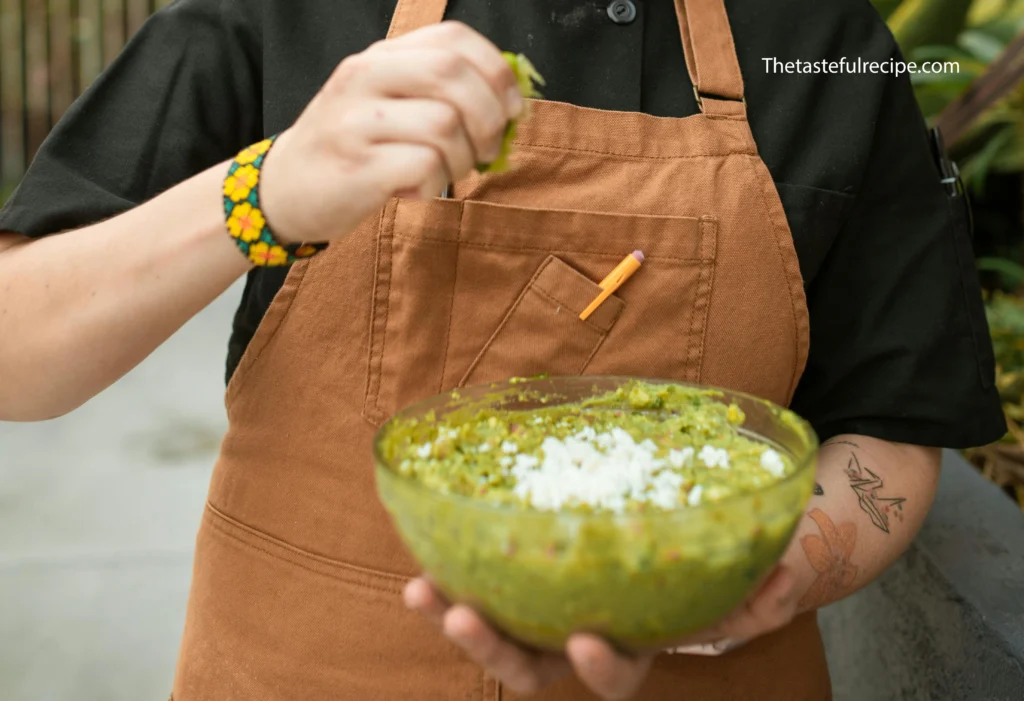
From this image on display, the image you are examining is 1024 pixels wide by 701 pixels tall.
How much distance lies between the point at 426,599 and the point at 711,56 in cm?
70

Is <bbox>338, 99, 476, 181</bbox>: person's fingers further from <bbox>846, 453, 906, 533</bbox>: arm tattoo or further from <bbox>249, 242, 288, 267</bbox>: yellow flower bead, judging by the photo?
<bbox>846, 453, 906, 533</bbox>: arm tattoo

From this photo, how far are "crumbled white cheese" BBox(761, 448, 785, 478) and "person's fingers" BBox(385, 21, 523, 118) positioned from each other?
1.22ft

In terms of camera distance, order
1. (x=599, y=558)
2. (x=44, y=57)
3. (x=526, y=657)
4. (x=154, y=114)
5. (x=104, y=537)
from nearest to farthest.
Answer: (x=599, y=558)
(x=526, y=657)
(x=154, y=114)
(x=104, y=537)
(x=44, y=57)

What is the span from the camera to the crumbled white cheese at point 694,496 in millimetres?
705

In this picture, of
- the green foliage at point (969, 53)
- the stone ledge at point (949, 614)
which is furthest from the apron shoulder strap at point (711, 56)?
the green foliage at point (969, 53)

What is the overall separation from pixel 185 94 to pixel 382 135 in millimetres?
368

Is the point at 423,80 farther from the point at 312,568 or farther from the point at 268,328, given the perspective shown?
the point at 312,568

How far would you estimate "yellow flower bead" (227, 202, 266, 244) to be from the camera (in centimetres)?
76

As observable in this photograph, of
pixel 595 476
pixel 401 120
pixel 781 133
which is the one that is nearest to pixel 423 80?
pixel 401 120

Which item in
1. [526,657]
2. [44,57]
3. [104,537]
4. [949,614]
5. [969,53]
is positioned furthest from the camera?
[44,57]

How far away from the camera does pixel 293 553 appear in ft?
3.37

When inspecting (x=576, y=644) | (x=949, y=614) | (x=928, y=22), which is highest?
(x=928, y=22)

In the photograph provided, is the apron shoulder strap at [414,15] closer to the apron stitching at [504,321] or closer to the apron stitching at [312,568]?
the apron stitching at [504,321]

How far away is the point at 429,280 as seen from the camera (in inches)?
38.8
